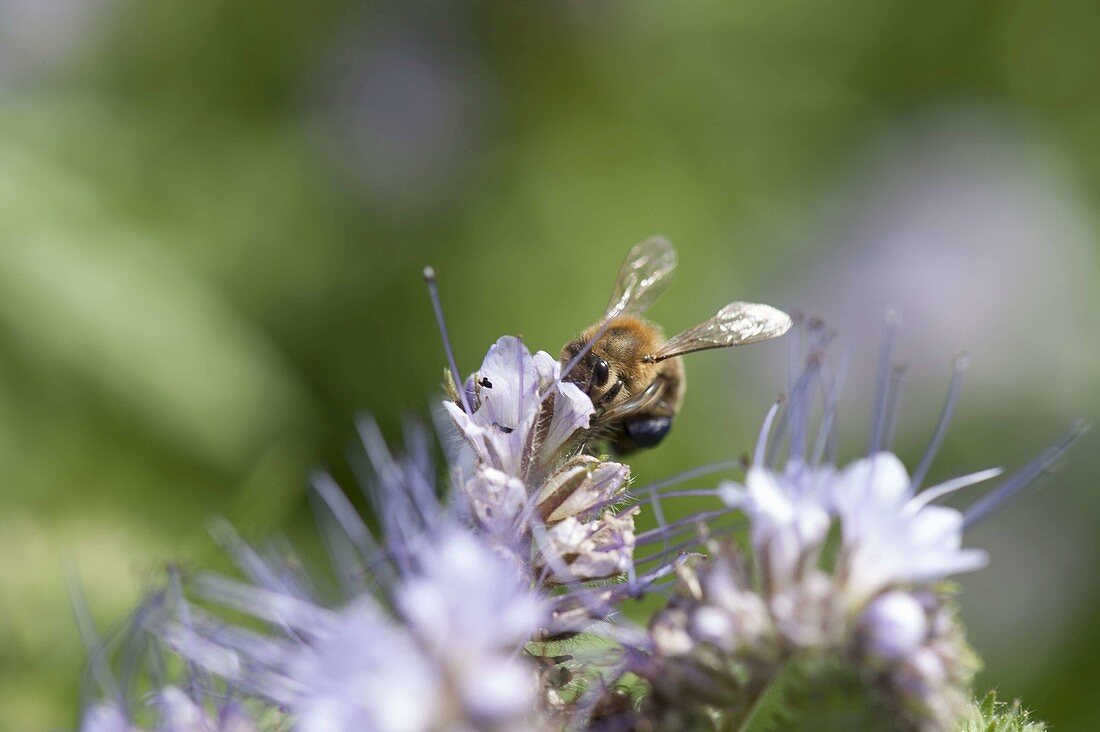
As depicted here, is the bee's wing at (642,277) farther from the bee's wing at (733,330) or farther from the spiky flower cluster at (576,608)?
the spiky flower cluster at (576,608)

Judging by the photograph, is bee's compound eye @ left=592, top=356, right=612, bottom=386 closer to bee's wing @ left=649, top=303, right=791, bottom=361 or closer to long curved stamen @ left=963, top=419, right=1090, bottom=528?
bee's wing @ left=649, top=303, right=791, bottom=361

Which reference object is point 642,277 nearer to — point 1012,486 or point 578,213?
point 1012,486

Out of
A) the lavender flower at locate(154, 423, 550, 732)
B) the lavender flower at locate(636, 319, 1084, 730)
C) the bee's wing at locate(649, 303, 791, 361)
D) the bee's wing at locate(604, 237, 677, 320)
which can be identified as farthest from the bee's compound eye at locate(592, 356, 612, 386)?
the lavender flower at locate(636, 319, 1084, 730)

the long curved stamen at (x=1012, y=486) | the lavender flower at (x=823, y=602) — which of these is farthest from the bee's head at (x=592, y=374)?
the long curved stamen at (x=1012, y=486)

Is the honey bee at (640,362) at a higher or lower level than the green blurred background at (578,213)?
lower

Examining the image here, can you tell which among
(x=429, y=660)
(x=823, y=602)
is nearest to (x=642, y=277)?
(x=823, y=602)

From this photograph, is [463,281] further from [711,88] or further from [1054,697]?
[1054,697]
